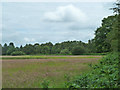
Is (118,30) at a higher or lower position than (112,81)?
higher

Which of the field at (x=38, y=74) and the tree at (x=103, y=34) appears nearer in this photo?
the field at (x=38, y=74)

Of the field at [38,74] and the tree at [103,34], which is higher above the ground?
the tree at [103,34]

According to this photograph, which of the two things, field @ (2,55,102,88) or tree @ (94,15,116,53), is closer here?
field @ (2,55,102,88)

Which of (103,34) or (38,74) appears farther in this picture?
(103,34)

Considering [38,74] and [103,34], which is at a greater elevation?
[103,34]

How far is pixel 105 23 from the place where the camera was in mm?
36844

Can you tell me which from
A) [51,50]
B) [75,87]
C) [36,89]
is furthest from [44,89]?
[51,50]

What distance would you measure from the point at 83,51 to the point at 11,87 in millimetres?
53815

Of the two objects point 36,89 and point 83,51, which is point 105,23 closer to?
point 83,51

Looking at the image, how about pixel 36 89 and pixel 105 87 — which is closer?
pixel 105 87

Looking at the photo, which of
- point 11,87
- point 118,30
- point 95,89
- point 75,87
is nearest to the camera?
point 95,89

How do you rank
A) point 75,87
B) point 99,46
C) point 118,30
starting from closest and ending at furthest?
point 75,87
point 118,30
point 99,46

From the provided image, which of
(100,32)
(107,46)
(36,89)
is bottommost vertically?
(36,89)

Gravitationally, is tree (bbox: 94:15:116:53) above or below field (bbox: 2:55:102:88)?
above
